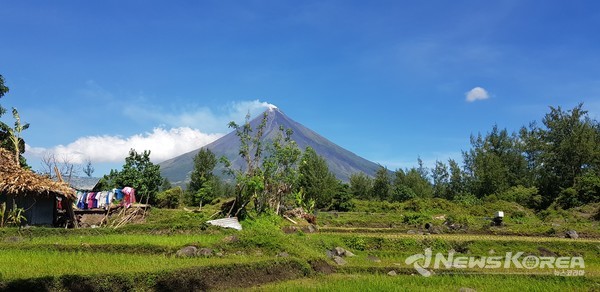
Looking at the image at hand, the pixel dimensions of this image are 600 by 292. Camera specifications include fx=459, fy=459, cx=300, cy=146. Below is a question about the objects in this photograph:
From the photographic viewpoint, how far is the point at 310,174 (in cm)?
5012

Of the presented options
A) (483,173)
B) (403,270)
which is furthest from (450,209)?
(403,270)

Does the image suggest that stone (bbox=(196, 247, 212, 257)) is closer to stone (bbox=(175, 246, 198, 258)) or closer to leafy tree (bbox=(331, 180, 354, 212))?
stone (bbox=(175, 246, 198, 258))

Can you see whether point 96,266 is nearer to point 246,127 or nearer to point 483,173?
point 246,127

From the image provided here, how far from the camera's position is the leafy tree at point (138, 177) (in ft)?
136

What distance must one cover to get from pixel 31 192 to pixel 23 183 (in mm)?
877

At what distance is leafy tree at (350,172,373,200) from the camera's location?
64531mm

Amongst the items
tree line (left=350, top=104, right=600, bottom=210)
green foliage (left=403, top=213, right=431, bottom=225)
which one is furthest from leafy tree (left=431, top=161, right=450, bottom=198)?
green foliage (left=403, top=213, right=431, bottom=225)

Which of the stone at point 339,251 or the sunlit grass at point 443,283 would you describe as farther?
the stone at point 339,251

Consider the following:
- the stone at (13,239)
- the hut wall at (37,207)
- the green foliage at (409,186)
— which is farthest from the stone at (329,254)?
the green foliage at (409,186)

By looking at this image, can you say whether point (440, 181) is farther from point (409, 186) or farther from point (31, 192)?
point (31, 192)

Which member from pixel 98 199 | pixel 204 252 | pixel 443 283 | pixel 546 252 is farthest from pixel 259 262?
pixel 98 199

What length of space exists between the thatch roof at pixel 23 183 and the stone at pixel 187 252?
9596mm

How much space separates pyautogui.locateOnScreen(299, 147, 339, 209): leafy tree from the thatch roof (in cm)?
3044

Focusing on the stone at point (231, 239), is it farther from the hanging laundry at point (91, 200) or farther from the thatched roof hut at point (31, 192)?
the hanging laundry at point (91, 200)
